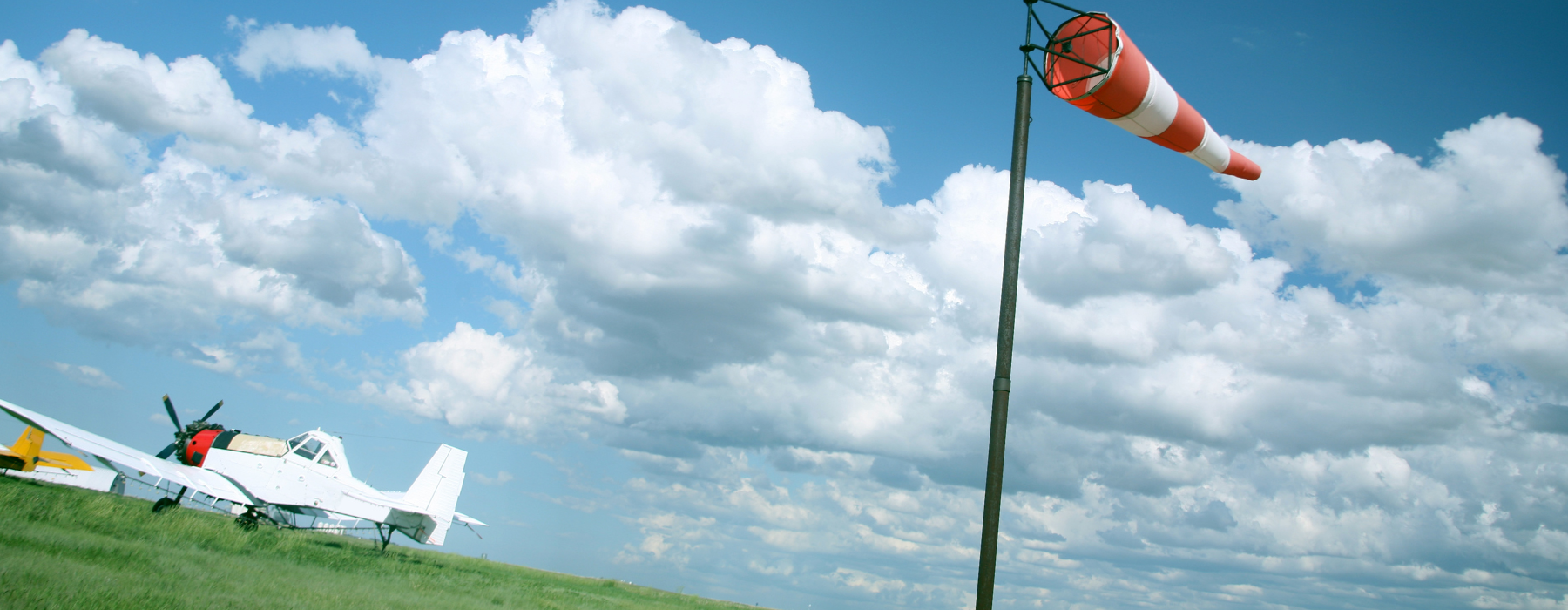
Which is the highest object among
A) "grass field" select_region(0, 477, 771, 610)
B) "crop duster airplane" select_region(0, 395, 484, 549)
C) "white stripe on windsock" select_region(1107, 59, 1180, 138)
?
"white stripe on windsock" select_region(1107, 59, 1180, 138)

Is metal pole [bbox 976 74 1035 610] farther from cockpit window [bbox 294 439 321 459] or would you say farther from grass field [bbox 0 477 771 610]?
cockpit window [bbox 294 439 321 459]

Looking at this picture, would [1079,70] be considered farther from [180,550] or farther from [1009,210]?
[180,550]

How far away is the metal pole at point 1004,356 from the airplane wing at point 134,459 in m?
25.3

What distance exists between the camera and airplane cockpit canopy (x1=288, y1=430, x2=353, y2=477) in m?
30.1

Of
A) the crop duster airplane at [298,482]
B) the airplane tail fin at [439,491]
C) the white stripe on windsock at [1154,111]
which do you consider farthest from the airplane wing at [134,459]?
the white stripe on windsock at [1154,111]

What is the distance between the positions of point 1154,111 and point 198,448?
37.5 meters

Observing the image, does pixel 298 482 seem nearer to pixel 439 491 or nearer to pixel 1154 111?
pixel 439 491

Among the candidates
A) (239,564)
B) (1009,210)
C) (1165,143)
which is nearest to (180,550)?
(239,564)

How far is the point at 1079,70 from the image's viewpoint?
7.23 m

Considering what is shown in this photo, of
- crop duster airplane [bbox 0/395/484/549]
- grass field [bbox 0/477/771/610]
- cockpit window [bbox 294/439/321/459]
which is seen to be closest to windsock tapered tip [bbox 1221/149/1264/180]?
grass field [bbox 0/477/771/610]

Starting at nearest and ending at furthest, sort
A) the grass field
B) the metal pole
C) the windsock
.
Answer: the metal pole → the windsock → the grass field

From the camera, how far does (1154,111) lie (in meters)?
7.66

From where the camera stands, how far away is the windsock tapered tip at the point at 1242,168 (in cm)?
894

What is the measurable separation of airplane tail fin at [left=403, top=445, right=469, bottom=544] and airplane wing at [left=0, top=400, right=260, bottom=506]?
19.1ft
